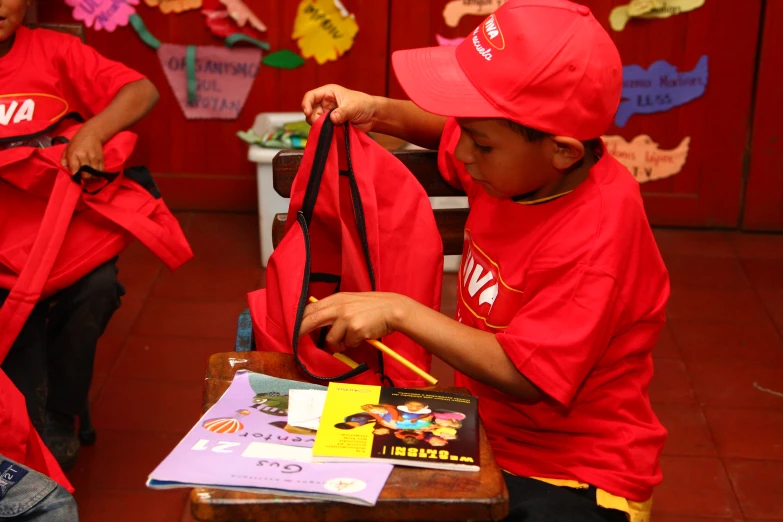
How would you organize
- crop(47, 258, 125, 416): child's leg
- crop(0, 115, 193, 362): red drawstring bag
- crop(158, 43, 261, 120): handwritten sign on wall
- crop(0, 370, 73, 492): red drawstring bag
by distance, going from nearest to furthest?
1. crop(0, 370, 73, 492): red drawstring bag
2. crop(0, 115, 193, 362): red drawstring bag
3. crop(47, 258, 125, 416): child's leg
4. crop(158, 43, 261, 120): handwritten sign on wall

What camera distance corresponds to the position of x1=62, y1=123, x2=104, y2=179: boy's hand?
2145 mm

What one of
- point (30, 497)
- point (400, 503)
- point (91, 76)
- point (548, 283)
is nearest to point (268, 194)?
point (91, 76)

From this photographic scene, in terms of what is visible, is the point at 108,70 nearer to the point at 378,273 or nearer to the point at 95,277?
the point at 95,277

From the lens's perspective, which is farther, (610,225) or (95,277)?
(95,277)

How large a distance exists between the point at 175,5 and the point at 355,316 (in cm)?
261

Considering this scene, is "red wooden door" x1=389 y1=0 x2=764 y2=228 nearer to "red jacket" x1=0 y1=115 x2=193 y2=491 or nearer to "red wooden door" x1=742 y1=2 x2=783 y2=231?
"red wooden door" x1=742 y1=2 x2=783 y2=231

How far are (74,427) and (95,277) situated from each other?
0.41 m

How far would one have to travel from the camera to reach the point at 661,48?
3660mm

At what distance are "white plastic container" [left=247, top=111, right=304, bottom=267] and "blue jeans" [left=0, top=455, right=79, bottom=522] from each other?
6.14 feet

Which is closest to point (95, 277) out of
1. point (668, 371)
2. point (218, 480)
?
point (218, 480)

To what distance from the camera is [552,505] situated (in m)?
1.42

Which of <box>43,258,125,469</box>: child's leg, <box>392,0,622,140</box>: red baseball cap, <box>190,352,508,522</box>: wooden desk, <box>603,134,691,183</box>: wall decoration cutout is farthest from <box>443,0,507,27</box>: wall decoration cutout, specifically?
<box>190,352,508,522</box>: wooden desk

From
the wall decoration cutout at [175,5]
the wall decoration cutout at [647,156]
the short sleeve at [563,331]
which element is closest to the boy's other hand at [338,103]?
the short sleeve at [563,331]

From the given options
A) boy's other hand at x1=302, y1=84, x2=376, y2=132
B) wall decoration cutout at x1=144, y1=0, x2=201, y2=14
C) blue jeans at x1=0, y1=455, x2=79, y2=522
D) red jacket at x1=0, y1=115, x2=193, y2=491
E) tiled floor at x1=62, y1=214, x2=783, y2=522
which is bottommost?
tiled floor at x1=62, y1=214, x2=783, y2=522
